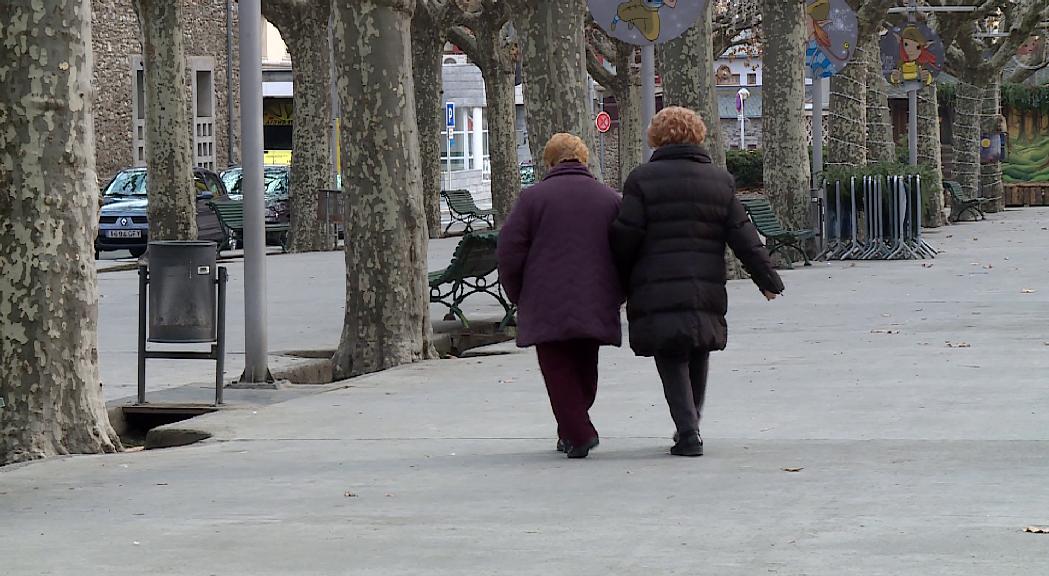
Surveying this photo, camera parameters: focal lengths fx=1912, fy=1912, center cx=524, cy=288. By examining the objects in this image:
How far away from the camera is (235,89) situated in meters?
47.7

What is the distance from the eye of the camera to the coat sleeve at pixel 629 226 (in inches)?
346

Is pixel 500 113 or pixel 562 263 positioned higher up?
pixel 500 113

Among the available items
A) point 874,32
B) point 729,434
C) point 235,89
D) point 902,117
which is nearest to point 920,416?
point 729,434

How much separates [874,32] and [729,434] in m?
21.9

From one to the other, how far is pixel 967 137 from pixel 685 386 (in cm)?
3577

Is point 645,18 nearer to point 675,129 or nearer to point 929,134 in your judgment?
point 675,129

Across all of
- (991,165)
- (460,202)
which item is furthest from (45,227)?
(991,165)

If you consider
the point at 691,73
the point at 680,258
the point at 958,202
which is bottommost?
the point at 680,258

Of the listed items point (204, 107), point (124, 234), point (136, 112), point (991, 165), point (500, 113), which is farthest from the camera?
point (204, 107)

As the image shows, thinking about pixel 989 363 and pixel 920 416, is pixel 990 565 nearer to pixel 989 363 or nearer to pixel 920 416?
pixel 920 416

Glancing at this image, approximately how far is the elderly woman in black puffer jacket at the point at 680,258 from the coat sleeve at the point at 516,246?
44cm

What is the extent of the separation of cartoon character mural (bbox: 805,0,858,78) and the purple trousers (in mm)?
17299

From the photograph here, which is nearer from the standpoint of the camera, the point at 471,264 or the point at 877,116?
the point at 471,264

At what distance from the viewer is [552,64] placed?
1747cm
